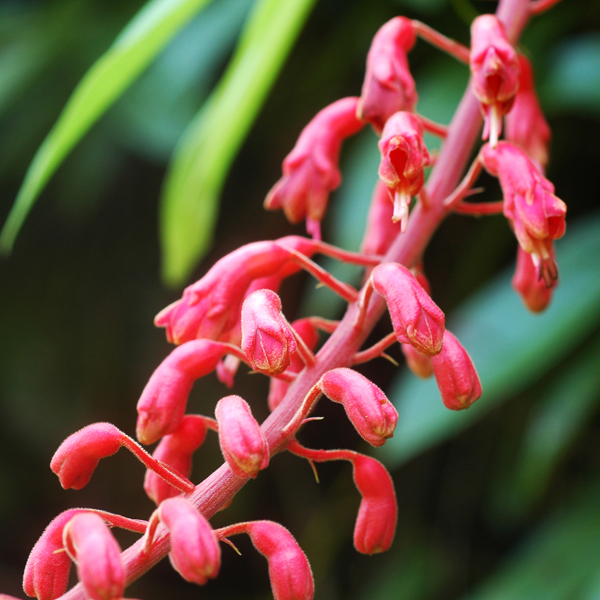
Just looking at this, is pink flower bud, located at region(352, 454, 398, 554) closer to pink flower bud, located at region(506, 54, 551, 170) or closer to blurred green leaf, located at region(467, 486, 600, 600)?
pink flower bud, located at region(506, 54, 551, 170)

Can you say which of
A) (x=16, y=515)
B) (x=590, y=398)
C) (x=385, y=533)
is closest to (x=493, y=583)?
(x=590, y=398)

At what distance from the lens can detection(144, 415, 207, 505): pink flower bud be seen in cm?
71

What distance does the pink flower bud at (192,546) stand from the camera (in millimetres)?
512

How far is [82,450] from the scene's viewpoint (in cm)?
65

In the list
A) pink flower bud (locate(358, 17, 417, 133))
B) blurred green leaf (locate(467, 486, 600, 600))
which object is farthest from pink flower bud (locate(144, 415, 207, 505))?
blurred green leaf (locate(467, 486, 600, 600))

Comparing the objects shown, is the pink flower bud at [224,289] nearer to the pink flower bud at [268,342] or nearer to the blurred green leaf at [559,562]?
the pink flower bud at [268,342]

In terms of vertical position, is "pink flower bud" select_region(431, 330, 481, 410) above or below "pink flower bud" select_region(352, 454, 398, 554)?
above

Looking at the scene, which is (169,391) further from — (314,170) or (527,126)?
(527,126)

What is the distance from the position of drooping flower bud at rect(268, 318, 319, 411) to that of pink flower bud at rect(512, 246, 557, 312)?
0.26m

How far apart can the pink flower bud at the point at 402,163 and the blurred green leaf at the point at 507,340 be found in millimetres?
769

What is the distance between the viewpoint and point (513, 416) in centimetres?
195

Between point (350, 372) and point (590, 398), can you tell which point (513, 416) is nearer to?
point (590, 398)

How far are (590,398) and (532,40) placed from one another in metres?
0.82

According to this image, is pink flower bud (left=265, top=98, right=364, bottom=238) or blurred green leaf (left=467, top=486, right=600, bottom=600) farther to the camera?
blurred green leaf (left=467, top=486, right=600, bottom=600)
